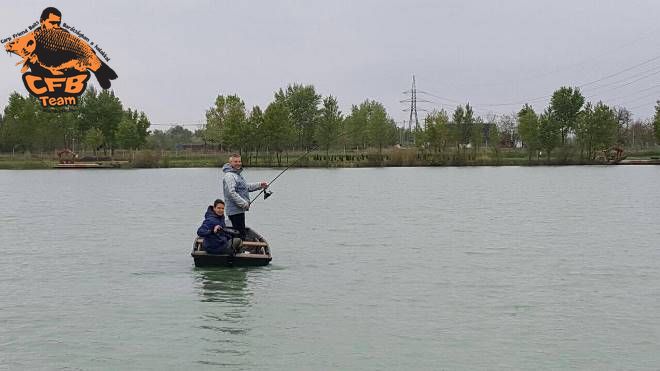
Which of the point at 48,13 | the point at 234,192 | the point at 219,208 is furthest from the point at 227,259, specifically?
the point at 48,13

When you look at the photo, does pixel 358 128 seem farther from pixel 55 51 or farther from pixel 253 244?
pixel 253 244

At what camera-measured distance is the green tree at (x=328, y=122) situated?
10781cm

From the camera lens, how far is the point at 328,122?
357 ft

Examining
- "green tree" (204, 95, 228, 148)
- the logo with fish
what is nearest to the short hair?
the logo with fish

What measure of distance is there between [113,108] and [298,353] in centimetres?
10952

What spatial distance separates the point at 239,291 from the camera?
1633 cm

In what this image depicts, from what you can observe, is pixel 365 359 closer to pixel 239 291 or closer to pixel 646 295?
pixel 239 291

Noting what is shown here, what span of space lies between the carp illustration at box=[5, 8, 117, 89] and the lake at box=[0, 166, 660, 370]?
1899 inches

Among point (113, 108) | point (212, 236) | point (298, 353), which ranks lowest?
point (298, 353)

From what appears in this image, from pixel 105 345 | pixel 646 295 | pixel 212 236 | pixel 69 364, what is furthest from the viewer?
pixel 212 236

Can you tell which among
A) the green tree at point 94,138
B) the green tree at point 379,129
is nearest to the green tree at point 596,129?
the green tree at point 379,129

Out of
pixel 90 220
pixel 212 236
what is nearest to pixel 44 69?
pixel 90 220

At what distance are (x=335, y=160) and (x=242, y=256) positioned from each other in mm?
87602

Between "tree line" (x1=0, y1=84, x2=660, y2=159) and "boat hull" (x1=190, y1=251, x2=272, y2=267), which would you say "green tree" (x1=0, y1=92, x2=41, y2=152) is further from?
"boat hull" (x1=190, y1=251, x2=272, y2=267)
